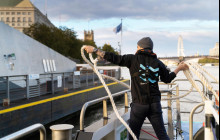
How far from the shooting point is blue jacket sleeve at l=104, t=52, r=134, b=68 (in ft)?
9.64

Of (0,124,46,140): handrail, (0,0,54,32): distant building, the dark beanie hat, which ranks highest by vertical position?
(0,0,54,32): distant building

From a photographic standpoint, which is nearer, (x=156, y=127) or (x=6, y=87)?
(x=156, y=127)

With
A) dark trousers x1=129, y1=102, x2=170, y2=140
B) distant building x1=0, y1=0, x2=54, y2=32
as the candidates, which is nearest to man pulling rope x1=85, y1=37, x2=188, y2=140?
dark trousers x1=129, y1=102, x2=170, y2=140

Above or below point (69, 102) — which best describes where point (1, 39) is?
above

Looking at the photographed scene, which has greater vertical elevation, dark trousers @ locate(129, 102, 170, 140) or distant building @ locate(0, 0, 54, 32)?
distant building @ locate(0, 0, 54, 32)

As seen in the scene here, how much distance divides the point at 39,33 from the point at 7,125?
32.3 meters

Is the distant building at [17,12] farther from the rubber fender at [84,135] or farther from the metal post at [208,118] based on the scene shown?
the metal post at [208,118]

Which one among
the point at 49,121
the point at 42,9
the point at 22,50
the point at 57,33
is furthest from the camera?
the point at 57,33

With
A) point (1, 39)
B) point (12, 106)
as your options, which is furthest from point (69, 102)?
point (1, 39)

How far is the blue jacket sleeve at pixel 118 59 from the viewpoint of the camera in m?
2.94

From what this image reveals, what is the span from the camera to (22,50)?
1650 centimetres

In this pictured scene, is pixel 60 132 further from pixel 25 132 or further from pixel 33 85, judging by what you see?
pixel 33 85

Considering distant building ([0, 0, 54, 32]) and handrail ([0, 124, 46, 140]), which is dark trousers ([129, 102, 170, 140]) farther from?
distant building ([0, 0, 54, 32])

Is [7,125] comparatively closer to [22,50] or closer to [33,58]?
[22,50]
